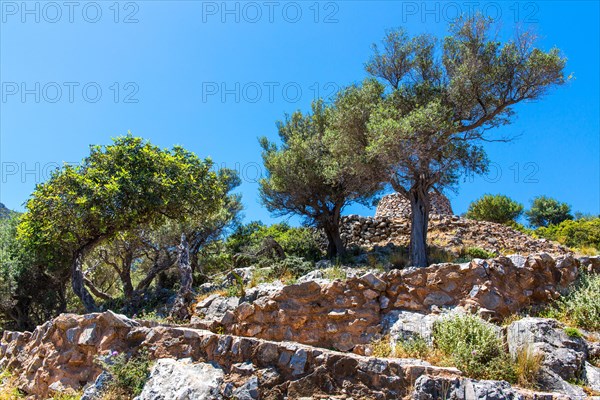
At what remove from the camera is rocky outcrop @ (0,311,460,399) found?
623 centimetres

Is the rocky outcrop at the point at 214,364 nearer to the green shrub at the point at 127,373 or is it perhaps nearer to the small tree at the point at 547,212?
the green shrub at the point at 127,373

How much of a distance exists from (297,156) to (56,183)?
32.0 ft

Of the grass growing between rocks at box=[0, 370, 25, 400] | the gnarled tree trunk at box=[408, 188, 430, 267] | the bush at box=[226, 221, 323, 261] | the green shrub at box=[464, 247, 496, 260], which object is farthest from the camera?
the bush at box=[226, 221, 323, 261]

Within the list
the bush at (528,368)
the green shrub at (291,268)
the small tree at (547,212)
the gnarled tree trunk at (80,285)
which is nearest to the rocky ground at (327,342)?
the bush at (528,368)

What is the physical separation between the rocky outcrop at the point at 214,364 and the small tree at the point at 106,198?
551 cm

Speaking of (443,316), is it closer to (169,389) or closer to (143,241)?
(169,389)

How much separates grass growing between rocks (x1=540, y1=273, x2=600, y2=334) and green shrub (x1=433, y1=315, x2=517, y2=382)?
1982 mm

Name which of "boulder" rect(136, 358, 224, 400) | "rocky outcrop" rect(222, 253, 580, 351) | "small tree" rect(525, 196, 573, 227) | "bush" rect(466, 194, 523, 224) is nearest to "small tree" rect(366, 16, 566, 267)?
"rocky outcrop" rect(222, 253, 580, 351)

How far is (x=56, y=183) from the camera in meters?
13.9

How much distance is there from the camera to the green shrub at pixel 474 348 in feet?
21.5

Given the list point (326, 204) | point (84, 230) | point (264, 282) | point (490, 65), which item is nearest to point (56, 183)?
point (84, 230)

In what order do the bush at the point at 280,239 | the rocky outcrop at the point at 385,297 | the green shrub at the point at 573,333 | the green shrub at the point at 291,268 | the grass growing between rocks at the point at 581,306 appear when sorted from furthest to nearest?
the bush at the point at 280,239
the green shrub at the point at 291,268
the rocky outcrop at the point at 385,297
the grass growing between rocks at the point at 581,306
the green shrub at the point at 573,333

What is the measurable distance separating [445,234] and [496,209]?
1486cm

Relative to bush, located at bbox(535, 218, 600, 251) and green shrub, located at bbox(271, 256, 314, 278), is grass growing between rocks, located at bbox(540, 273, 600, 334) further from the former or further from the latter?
bush, located at bbox(535, 218, 600, 251)
